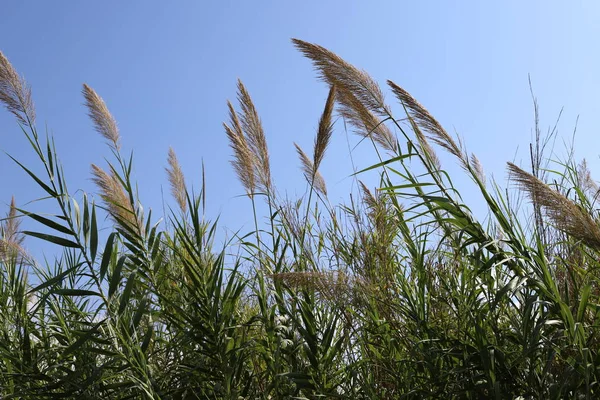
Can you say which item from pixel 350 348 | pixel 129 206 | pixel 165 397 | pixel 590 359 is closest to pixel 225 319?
pixel 165 397

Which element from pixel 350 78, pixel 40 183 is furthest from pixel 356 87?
pixel 40 183

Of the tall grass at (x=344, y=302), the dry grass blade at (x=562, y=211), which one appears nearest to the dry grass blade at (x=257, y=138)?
the tall grass at (x=344, y=302)

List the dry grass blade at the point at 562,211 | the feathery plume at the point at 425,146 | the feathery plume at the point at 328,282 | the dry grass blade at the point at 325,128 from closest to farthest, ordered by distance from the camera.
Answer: the dry grass blade at the point at 562,211 → the feathery plume at the point at 328,282 → the feathery plume at the point at 425,146 → the dry grass blade at the point at 325,128

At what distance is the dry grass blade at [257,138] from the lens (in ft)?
10.6

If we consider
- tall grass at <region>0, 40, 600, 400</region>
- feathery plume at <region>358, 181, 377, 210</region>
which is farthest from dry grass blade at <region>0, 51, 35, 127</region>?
feathery plume at <region>358, 181, 377, 210</region>

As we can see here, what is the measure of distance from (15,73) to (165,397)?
1578 mm

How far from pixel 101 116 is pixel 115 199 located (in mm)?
439

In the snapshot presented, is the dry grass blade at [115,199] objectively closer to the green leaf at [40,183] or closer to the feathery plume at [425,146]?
the green leaf at [40,183]

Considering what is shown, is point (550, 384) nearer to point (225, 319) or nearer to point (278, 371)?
point (278, 371)

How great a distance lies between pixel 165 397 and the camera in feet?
8.23

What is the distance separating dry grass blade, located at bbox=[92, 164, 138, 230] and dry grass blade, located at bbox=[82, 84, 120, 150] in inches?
6.3

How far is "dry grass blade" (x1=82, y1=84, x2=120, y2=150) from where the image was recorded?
3.07 metres

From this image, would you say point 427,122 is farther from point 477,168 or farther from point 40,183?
point 40,183

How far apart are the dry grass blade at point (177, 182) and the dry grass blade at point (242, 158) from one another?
1.18 feet
